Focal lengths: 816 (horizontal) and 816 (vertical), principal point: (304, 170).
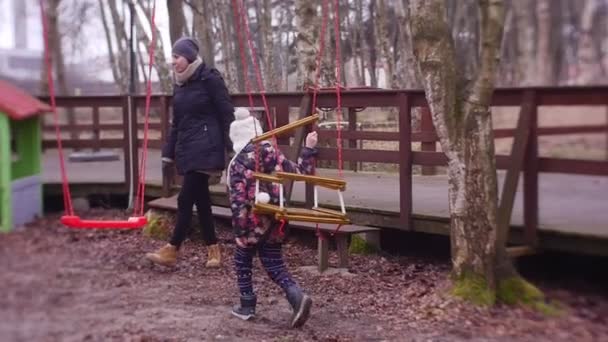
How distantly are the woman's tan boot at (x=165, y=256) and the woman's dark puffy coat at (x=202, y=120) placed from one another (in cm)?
70

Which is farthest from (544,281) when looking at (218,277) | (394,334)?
(218,277)

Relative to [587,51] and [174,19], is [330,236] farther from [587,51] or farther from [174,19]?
[587,51]

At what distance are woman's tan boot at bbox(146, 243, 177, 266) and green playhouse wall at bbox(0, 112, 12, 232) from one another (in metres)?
2.30

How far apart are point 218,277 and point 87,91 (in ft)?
12.2

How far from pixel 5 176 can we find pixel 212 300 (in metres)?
3.59

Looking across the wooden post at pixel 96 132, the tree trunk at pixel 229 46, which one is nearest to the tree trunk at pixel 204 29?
the tree trunk at pixel 229 46

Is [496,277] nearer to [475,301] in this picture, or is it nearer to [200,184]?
[475,301]

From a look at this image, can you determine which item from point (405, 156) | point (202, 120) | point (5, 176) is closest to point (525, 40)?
point (405, 156)

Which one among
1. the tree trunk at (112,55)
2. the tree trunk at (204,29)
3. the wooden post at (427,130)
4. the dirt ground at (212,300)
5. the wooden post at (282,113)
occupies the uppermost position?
the tree trunk at (204,29)

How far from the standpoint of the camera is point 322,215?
4996mm

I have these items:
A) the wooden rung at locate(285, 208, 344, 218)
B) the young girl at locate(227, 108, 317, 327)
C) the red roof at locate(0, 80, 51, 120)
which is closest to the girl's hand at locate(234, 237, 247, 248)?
the young girl at locate(227, 108, 317, 327)

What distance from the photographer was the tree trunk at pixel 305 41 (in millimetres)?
10523

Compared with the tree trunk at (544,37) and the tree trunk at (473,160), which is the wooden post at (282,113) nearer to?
the tree trunk at (473,160)

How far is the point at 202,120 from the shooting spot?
19.4ft
